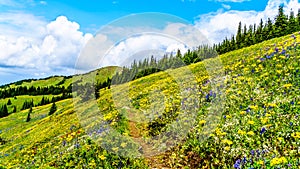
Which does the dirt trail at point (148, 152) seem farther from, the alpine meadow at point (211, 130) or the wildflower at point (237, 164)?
the wildflower at point (237, 164)

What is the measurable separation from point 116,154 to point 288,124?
5667mm

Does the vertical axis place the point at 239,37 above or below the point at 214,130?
above

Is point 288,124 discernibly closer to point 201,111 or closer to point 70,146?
point 201,111

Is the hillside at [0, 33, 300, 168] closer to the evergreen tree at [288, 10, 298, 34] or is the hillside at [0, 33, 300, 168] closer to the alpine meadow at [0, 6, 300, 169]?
the alpine meadow at [0, 6, 300, 169]

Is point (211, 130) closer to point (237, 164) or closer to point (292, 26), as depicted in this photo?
point (237, 164)

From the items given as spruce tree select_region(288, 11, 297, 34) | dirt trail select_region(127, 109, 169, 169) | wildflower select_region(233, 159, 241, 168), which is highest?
spruce tree select_region(288, 11, 297, 34)

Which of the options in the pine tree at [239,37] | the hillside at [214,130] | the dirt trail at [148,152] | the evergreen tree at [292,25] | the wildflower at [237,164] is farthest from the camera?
the pine tree at [239,37]

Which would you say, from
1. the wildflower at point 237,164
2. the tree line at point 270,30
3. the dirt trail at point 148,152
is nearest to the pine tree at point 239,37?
the tree line at point 270,30

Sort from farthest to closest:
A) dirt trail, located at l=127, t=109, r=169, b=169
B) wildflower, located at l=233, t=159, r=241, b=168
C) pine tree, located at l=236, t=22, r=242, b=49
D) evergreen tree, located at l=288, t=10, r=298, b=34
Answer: pine tree, located at l=236, t=22, r=242, b=49 → evergreen tree, located at l=288, t=10, r=298, b=34 → dirt trail, located at l=127, t=109, r=169, b=169 → wildflower, located at l=233, t=159, r=241, b=168

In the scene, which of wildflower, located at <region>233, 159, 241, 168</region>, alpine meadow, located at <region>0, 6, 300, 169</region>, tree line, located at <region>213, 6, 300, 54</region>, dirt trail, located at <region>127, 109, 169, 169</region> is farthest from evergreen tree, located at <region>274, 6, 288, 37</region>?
wildflower, located at <region>233, 159, 241, 168</region>

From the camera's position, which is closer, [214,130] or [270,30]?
[214,130]

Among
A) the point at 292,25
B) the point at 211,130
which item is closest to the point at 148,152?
the point at 211,130

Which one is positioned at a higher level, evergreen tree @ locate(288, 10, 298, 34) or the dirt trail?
evergreen tree @ locate(288, 10, 298, 34)

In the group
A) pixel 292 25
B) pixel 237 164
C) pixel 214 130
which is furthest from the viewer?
pixel 292 25
